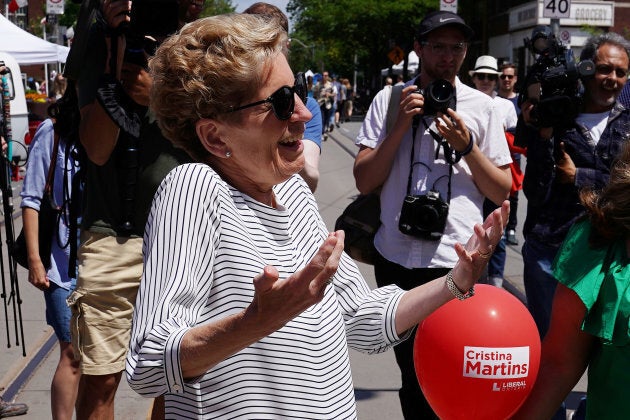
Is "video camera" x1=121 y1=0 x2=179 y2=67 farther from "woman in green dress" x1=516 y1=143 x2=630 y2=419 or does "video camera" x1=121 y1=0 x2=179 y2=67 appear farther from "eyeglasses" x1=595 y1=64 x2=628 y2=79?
"eyeglasses" x1=595 y1=64 x2=628 y2=79

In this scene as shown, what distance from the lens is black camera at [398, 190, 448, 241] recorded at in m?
4.12

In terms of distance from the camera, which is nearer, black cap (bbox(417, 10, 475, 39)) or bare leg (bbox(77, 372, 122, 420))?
bare leg (bbox(77, 372, 122, 420))

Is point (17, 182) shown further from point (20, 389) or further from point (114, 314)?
point (114, 314)

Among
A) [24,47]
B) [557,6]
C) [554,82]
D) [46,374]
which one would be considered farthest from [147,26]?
[24,47]

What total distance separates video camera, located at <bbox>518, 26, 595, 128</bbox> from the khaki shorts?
206cm

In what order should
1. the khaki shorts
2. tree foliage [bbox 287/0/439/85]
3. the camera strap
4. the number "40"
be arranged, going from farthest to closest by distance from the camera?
tree foliage [bbox 287/0/439/85], the number "40", the camera strap, the khaki shorts

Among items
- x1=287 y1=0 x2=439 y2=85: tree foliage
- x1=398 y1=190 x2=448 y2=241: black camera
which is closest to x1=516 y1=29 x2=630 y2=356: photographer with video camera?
x1=398 y1=190 x2=448 y2=241: black camera

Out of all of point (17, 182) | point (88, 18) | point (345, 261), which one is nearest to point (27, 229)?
point (88, 18)

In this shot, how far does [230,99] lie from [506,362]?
4.43ft

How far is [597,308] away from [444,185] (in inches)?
74.1

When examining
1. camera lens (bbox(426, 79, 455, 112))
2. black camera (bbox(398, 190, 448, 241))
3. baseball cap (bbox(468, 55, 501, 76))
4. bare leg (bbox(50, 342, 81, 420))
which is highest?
camera lens (bbox(426, 79, 455, 112))

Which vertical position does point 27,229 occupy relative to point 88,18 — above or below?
below

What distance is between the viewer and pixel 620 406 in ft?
8.06

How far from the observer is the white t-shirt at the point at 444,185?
4254mm
